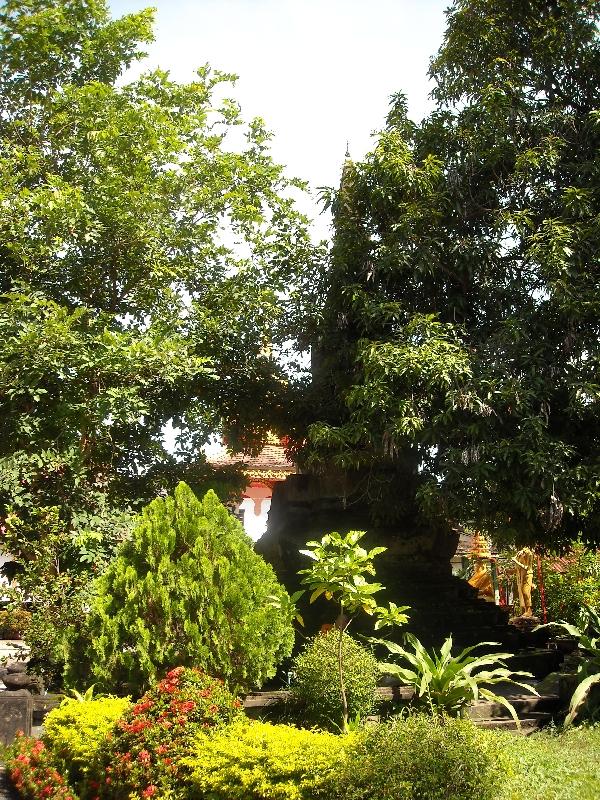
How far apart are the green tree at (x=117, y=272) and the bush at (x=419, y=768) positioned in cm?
544

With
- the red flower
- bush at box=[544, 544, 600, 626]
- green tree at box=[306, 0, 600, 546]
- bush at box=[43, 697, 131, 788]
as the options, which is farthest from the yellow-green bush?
bush at box=[544, 544, 600, 626]

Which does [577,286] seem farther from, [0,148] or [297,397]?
[0,148]

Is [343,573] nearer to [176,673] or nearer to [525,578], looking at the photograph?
[176,673]

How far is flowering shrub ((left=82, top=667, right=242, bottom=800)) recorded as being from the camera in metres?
5.76

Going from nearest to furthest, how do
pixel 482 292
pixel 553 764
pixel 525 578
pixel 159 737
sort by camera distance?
pixel 159 737 < pixel 553 764 < pixel 482 292 < pixel 525 578

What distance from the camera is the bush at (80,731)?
633cm

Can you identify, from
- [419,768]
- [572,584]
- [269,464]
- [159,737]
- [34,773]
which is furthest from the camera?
[269,464]

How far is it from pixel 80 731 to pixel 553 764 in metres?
4.01

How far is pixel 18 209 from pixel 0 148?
209 centimetres

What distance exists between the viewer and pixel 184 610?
22.6ft

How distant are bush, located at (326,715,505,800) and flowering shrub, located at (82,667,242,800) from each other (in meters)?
1.41

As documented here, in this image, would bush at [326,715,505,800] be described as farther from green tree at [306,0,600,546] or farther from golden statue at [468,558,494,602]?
golden statue at [468,558,494,602]

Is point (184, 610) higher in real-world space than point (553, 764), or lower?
higher

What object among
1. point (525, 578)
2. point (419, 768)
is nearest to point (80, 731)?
point (419, 768)
